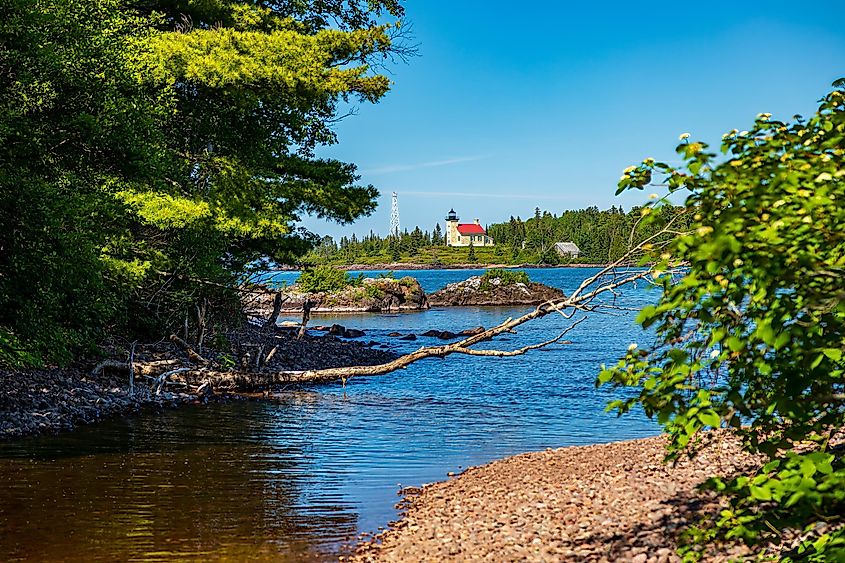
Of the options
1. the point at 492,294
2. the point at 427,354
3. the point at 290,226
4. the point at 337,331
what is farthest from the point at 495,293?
the point at 427,354

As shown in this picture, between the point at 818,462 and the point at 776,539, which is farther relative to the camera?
the point at 776,539

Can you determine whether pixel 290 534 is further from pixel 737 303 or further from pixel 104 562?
pixel 737 303

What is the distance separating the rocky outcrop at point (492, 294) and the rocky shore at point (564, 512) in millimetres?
63446

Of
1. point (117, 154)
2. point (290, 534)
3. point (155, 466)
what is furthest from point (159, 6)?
point (290, 534)

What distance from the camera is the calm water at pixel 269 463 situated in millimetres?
9352

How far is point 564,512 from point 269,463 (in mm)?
6618

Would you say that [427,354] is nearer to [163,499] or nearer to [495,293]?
[163,499]

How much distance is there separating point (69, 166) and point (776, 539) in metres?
15.0

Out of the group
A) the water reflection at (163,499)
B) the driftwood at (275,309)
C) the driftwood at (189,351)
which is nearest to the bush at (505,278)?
the driftwood at (275,309)

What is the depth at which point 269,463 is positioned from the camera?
13.6m

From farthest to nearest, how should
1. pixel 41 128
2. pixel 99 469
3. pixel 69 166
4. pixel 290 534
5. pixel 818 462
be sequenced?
1. pixel 69 166
2. pixel 41 128
3. pixel 99 469
4. pixel 290 534
5. pixel 818 462

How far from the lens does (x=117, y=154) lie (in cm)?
1552

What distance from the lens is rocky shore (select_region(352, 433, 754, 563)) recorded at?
7230 mm

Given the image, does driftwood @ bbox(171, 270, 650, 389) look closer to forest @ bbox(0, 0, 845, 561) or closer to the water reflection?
forest @ bbox(0, 0, 845, 561)
